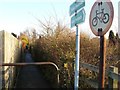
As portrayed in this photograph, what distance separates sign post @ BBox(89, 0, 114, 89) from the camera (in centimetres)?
332

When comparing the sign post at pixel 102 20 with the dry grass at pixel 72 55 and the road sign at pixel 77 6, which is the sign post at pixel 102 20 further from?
the dry grass at pixel 72 55

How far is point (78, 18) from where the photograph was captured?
4574 millimetres

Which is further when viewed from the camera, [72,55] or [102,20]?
[72,55]

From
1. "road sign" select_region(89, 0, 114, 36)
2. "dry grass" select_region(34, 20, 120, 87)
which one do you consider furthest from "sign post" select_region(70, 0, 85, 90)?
"dry grass" select_region(34, 20, 120, 87)

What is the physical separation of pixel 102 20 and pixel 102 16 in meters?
0.05

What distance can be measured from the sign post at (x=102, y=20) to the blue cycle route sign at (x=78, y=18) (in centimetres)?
60

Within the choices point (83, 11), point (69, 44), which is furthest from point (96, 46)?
point (83, 11)

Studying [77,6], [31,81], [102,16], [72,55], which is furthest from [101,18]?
[31,81]

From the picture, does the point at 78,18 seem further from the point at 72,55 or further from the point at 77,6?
the point at 72,55

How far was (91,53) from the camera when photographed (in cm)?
773

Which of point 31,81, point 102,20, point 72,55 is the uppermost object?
point 102,20

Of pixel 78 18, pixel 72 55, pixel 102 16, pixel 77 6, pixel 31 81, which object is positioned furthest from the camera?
pixel 31 81

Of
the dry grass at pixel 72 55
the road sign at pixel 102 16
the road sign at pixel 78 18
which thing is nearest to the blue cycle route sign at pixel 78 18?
the road sign at pixel 78 18

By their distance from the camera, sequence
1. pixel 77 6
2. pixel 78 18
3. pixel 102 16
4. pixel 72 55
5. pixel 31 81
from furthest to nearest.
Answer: pixel 31 81
pixel 72 55
pixel 77 6
pixel 78 18
pixel 102 16
